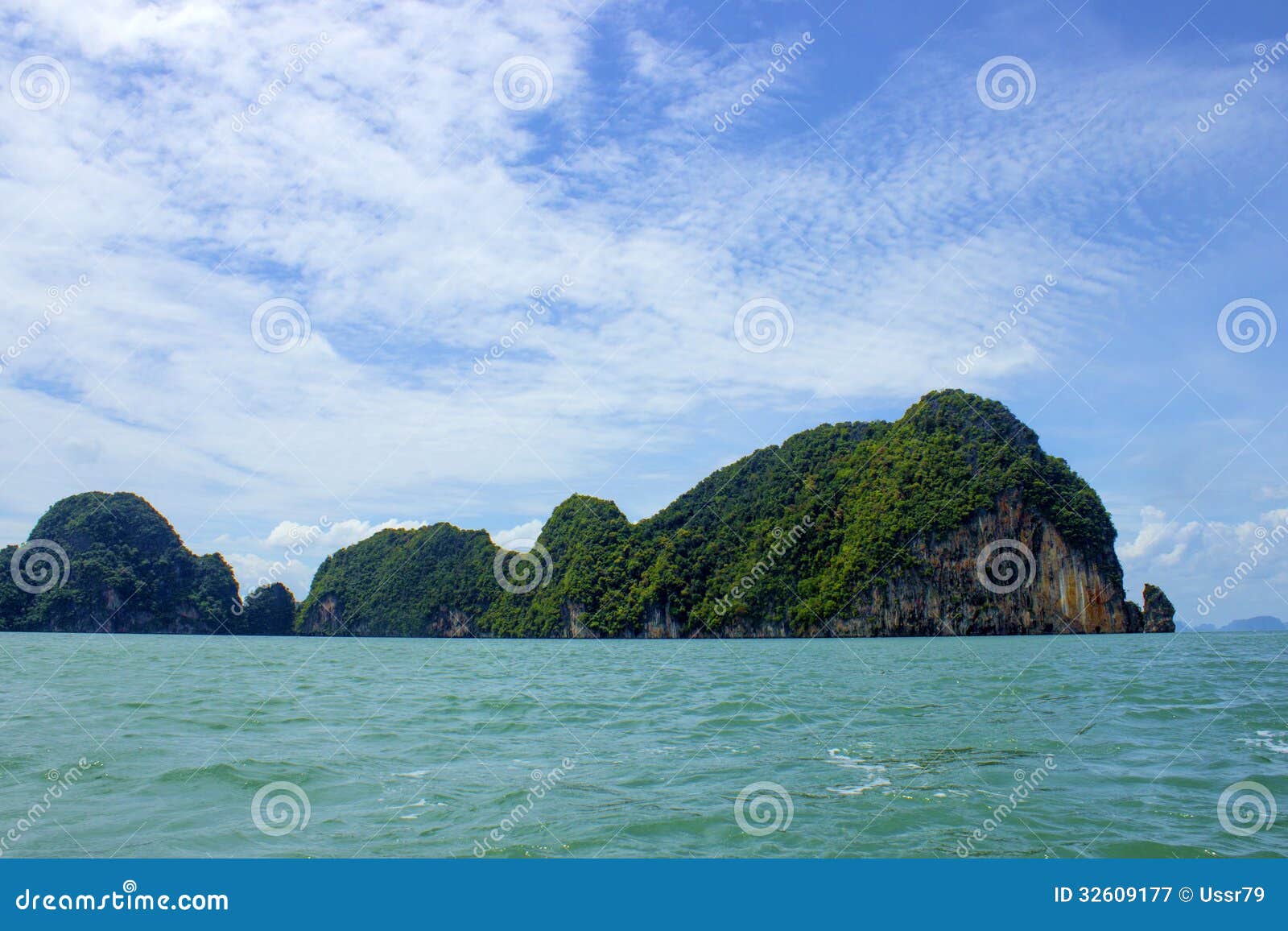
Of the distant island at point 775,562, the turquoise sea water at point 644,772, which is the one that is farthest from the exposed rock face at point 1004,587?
the turquoise sea water at point 644,772

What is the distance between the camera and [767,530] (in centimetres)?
11912

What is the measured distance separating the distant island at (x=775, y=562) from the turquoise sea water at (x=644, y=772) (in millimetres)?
77353

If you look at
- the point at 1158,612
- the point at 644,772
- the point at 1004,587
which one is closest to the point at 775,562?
the point at 1004,587

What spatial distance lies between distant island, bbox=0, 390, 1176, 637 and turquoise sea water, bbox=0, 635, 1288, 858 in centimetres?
7735

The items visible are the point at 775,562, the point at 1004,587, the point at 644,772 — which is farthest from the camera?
the point at 775,562

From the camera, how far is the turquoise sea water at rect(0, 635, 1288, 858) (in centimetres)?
733

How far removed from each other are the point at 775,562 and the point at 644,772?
10833 centimetres

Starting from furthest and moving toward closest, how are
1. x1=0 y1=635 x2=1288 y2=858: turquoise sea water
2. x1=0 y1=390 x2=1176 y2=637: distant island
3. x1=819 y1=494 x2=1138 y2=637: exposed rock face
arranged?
x1=0 y1=390 x2=1176 y2=637: distant island, x1=819 y1=494 x2=1138 y2=637: exposed rock face, x1=0 y1=635 x2=1288 y2=858: turquoise sea water

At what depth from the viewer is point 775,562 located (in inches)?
4569

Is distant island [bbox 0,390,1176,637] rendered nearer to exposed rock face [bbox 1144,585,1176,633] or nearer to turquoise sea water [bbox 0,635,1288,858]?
exposed rock face [bbox 1144,585,1176,633]

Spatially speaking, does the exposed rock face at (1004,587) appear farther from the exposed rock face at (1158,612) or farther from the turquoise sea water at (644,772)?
the turquoise sea water at (644,772)

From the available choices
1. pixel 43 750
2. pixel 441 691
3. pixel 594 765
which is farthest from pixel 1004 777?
pixel 441 691

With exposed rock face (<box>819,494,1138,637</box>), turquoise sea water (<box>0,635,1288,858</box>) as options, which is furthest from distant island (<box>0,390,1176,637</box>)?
turquoise sea water (<box>0,635,1288,858</box>)

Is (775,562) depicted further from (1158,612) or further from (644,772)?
(644,772)
